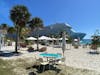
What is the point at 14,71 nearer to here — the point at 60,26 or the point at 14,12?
the point at 14,12

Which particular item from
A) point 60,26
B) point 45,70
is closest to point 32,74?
point 45,70

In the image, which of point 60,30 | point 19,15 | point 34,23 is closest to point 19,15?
point 19,15

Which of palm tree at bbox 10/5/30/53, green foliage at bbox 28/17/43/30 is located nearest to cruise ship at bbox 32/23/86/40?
green foliage at bbox 28/17/43/30

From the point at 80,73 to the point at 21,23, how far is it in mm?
15891

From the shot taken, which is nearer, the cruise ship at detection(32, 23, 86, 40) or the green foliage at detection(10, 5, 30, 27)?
the green foliage at detection(10, 5, 30, 27)

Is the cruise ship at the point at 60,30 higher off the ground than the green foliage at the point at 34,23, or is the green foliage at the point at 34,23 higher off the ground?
the cruise ship at the point at 60,30

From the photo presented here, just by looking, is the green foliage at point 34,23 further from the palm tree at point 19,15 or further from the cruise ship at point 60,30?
the cruise ship at point 60,30

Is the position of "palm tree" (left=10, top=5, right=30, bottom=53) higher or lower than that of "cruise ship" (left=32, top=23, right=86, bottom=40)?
lower

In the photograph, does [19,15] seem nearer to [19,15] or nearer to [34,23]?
[19,15]

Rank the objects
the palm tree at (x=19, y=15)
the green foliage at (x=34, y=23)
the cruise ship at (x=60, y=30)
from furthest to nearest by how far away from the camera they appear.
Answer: the cruise ship at (x=60, y=30), the green foliage at (x=34, y=23), the palm tree at (x=19, y=15)

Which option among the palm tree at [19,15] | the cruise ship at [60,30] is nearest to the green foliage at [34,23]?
the palm tree at [19,15]

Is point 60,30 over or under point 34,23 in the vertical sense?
over

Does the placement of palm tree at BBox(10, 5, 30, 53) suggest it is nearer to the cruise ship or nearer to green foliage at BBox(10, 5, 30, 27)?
green foliage at BBox(10, 5, 30, 27)

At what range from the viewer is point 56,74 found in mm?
12062
